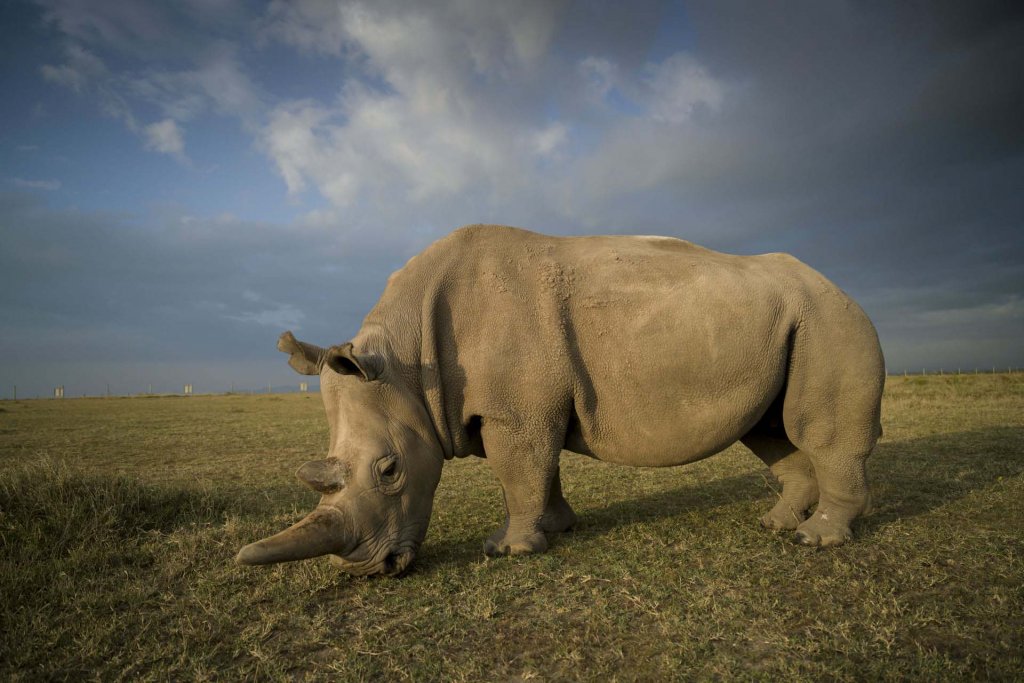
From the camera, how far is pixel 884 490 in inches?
255

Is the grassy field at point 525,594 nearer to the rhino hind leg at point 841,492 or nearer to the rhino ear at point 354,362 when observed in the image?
the rhino hind leg at point 841,492

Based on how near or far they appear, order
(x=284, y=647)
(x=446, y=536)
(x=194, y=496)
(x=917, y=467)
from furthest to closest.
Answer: (x=917, y=467)
(x=194, y=496)
(x=446, y=536)
(x=284, y=647)

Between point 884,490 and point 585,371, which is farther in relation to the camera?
point 884,490

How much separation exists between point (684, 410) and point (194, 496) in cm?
492

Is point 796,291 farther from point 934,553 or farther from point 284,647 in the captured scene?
point 284,647

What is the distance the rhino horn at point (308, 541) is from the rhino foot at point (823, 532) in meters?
3.54

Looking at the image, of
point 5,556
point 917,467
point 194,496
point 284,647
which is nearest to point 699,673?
point 284,647

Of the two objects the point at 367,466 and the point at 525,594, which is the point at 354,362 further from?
the point at 525,594

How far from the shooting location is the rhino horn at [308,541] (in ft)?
11.1

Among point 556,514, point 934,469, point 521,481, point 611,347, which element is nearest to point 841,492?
point 611,347

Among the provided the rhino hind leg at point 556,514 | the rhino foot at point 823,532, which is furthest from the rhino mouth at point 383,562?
the rhino foot at point 823,532

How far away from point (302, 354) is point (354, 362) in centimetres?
49

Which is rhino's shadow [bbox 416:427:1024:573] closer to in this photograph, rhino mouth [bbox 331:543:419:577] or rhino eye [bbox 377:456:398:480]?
rhino mouth [bbox 331:543:419:577]

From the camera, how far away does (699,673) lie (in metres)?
2.75
